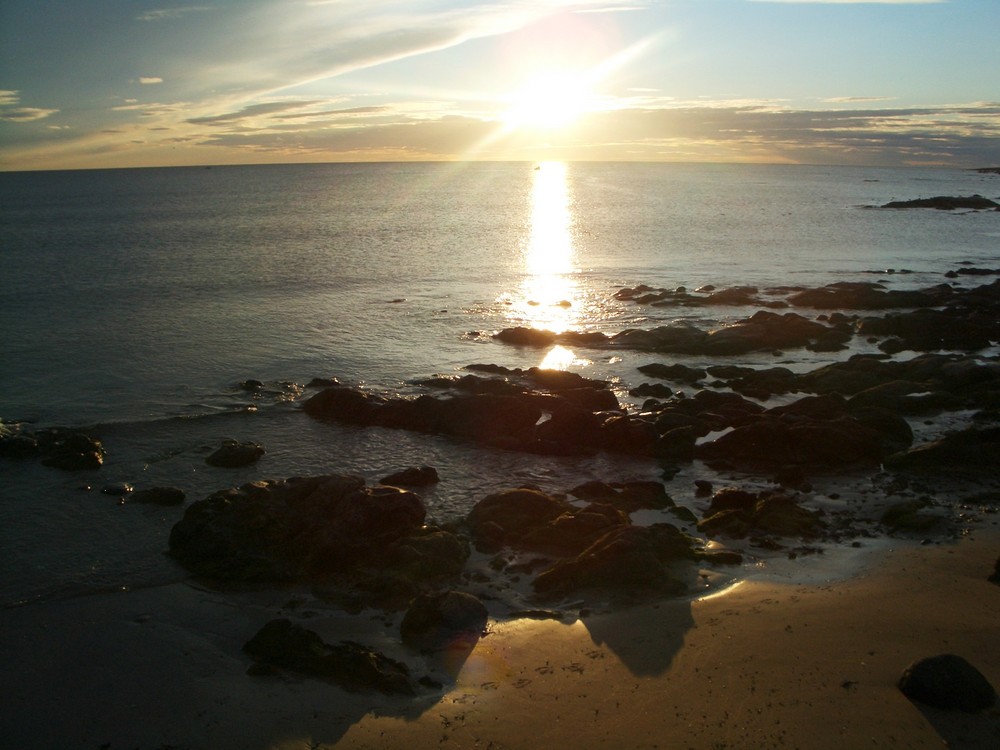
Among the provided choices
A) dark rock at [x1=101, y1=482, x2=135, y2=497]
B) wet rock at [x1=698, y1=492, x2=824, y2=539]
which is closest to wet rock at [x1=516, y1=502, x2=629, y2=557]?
wet rock at [x1=698, y1=492, x2=824, y2=539]

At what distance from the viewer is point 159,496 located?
18.4 metres

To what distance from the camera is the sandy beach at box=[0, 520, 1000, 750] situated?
9.94m

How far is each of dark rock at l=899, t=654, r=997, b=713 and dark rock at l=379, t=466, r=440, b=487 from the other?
11630 millimetres

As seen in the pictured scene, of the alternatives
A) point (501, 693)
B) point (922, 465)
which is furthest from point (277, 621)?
point (922, 465)

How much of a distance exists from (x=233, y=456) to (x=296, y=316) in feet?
72.9

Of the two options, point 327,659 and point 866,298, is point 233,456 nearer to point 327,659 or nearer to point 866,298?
point 327,659

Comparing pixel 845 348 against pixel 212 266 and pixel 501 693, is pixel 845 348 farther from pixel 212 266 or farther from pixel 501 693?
pixel 212 266

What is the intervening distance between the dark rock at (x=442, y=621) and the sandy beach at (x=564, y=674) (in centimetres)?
28

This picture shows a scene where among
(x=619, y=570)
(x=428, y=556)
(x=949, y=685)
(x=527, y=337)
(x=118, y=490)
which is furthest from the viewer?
(x=527, y=337)

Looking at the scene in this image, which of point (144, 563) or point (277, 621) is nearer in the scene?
point (277, 621)

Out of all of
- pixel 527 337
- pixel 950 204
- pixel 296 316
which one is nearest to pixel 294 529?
pixel 527 337

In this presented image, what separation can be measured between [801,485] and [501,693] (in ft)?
35.3

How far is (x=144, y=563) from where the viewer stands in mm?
15547

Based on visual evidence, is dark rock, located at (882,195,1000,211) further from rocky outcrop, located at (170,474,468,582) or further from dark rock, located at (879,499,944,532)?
rocky outcrop, located at (170,474,468,582)
